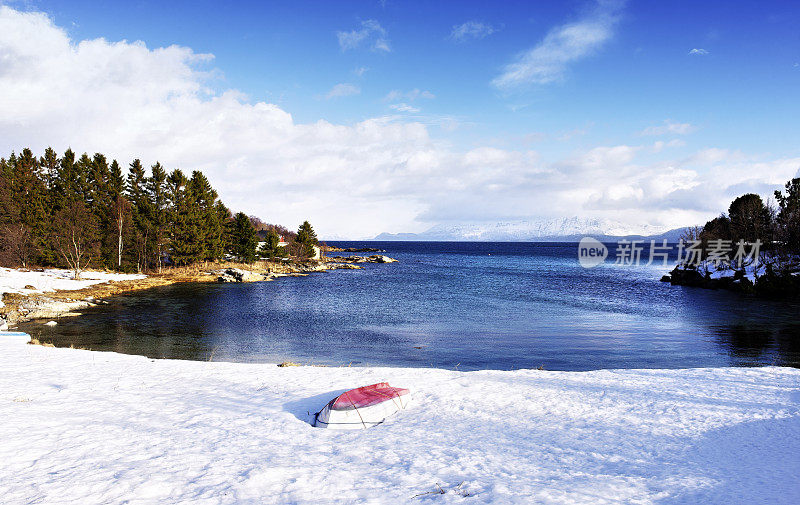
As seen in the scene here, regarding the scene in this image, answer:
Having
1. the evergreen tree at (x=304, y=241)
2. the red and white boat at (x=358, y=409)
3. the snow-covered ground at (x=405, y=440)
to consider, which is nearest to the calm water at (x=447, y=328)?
the snow-covered ground at (x=405, y=440)

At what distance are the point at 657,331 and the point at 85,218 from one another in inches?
2339

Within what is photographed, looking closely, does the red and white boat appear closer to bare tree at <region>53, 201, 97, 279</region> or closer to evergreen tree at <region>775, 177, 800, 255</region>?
bare tree at <region>53, 201, 97, 279</region>

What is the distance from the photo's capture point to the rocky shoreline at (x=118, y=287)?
29.6 m

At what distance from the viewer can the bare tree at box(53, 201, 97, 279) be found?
47.2 m

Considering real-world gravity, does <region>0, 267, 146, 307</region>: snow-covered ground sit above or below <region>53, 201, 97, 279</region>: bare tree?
below

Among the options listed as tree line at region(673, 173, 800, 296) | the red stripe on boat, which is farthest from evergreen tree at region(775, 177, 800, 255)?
the red stripe on boat

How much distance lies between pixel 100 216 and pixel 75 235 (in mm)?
11644

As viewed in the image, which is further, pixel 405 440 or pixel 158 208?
pixel 158 208

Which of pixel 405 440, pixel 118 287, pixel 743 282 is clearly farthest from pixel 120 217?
pixel 743 282

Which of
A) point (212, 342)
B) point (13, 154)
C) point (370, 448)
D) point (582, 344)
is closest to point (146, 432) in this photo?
point (370, 448)

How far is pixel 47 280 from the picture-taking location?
41.2m

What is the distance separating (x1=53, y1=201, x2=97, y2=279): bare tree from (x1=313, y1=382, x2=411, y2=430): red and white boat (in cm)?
4852

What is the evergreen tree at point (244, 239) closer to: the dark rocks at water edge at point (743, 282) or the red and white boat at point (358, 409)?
the red and white boat at point (358, 409)

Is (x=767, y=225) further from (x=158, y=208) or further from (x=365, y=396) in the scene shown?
(x=158, y=208)
